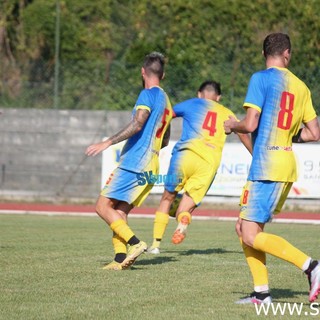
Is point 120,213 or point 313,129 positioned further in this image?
point 120,213

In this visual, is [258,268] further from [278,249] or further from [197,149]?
[197,149]

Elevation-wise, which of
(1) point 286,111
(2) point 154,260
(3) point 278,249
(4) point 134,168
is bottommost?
(2) point 154,260

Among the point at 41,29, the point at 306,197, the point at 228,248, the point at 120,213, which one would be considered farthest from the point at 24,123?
the point at 120,213

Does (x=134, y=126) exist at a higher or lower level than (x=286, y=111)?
lower

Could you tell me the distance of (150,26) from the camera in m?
28.8

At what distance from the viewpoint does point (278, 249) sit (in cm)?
805

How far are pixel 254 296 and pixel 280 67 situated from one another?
1824mm

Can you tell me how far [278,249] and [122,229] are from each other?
3102mm

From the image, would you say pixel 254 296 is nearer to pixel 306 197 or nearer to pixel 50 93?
pixel 306 197

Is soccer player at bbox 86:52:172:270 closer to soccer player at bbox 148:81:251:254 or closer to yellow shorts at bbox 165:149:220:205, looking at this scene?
soccer player at bbox 148:81:251:254

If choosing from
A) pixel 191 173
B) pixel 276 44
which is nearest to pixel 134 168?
pixel 191 173

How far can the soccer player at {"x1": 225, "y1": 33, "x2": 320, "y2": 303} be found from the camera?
806cm

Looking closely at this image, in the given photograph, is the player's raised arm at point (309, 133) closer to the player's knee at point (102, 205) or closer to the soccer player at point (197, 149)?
the player's knee at point (102, 205)

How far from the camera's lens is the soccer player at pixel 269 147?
806 cm
